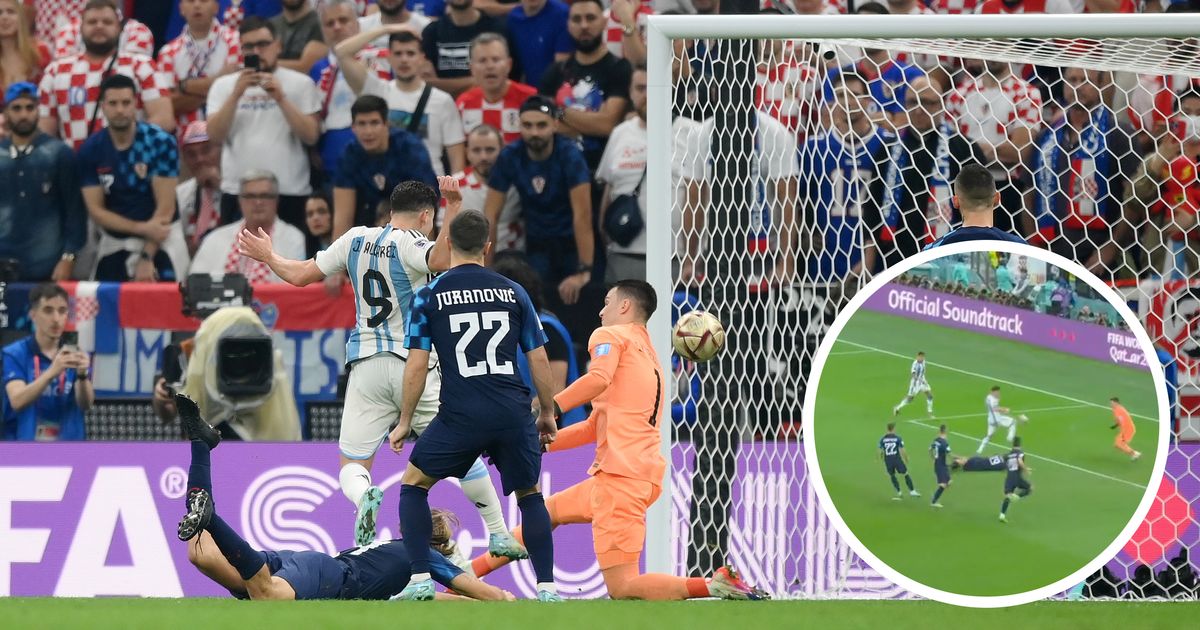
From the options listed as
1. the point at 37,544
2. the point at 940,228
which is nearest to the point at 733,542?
the point at 940,228

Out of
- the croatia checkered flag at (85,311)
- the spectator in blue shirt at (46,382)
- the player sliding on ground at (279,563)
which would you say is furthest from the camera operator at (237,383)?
the player sliding on ground at (279,563)

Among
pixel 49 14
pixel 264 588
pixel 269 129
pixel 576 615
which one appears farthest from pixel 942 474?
pixel 49 14

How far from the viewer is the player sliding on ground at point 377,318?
7.70 meters

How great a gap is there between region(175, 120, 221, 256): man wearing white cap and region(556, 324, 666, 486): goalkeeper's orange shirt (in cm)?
488

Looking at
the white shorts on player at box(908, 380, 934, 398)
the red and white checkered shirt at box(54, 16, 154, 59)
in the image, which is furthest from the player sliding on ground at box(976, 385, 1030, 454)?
the red and white checkered shirt at box(54, 16, 154, 59)

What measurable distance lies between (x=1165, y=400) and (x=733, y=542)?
11.4 ft

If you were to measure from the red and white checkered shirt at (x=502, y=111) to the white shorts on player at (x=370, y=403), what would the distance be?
140 inches

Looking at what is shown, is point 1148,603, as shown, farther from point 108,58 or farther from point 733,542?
point 108,58

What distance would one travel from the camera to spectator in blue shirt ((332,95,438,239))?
35.5 ft

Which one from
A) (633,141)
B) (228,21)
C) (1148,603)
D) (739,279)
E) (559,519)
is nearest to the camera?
(1148,603)

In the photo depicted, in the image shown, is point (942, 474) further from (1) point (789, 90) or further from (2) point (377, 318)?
(1) point (789, 90)

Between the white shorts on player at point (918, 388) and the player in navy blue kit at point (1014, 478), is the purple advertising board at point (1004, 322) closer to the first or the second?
the white shorts on player at point (918, 388)

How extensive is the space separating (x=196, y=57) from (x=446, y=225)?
5778 mm

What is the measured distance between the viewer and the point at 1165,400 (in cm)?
562
